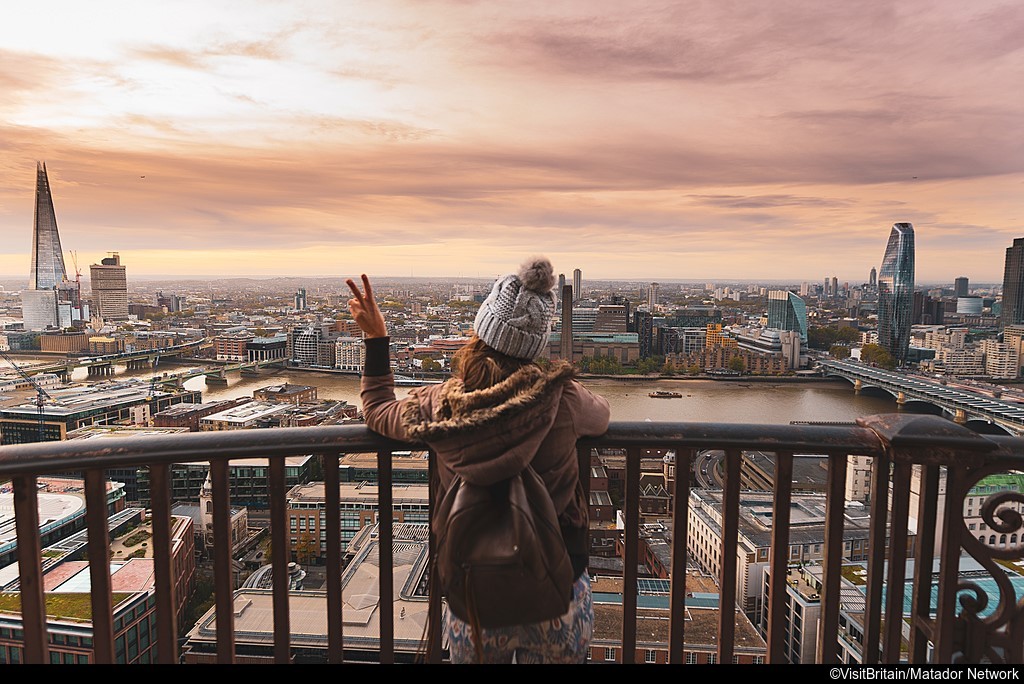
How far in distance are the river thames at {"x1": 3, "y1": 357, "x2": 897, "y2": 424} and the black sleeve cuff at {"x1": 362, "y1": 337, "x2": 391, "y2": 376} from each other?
Answer: 51.7 feet

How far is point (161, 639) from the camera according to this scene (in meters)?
0.99

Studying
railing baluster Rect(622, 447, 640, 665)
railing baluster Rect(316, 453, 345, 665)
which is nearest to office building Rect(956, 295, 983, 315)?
railing baluster Rect(622, 447, 640, 665)

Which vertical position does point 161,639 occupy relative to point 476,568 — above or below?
below

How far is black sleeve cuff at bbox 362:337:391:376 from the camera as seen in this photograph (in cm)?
103

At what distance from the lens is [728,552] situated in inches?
41.4

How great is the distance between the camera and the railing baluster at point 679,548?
3.40ft

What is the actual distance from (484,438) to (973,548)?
81 centimetres

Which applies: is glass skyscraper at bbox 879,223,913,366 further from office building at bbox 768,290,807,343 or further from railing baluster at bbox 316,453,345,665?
railing baluster at bbox 316,453,345,665

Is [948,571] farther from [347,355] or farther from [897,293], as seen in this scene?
A: [897,293]

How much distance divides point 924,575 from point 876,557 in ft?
0.26

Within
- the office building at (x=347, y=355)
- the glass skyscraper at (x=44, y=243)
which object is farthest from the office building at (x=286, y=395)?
the glass skyscraper at (x=44, y=243)

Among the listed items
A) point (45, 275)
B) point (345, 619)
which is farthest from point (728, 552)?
point (45, 275)
